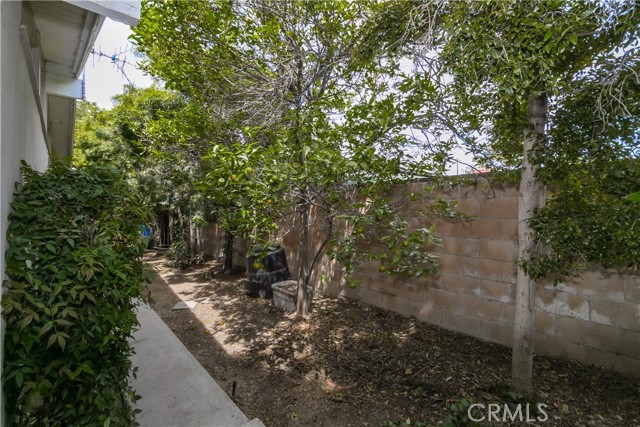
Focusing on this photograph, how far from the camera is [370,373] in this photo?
10.3ft

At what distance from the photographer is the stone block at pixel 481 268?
3518mm

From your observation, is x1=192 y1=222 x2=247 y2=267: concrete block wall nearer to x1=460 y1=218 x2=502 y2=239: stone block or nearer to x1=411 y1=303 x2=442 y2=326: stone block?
x1=411 y1=303 x2=442 y2=326: stone block

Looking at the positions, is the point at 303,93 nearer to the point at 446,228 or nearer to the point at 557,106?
the point at 446,228

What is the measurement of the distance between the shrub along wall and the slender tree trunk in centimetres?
77

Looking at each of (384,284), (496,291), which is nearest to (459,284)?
(496,291)

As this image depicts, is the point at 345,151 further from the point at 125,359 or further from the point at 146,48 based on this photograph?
the point at 146,48

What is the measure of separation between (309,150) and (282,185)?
1.30 ft

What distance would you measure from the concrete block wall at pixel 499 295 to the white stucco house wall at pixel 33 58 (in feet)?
7.95

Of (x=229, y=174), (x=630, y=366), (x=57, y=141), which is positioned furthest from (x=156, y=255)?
(x=630, y=366)

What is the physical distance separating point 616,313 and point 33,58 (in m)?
5.25

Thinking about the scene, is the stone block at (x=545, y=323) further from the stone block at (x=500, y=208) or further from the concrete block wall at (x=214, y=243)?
the concrete block wall at (x=214, y=243)

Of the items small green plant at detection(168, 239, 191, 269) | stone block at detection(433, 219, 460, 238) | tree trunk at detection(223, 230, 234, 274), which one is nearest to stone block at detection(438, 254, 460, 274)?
stone block at detection(433, 219, 460, 238)

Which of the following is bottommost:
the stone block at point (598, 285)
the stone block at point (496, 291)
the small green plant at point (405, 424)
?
the small green plant at point (405, 424)

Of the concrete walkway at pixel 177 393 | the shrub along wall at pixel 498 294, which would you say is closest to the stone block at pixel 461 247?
the shrub along wall at pixel 498 294
